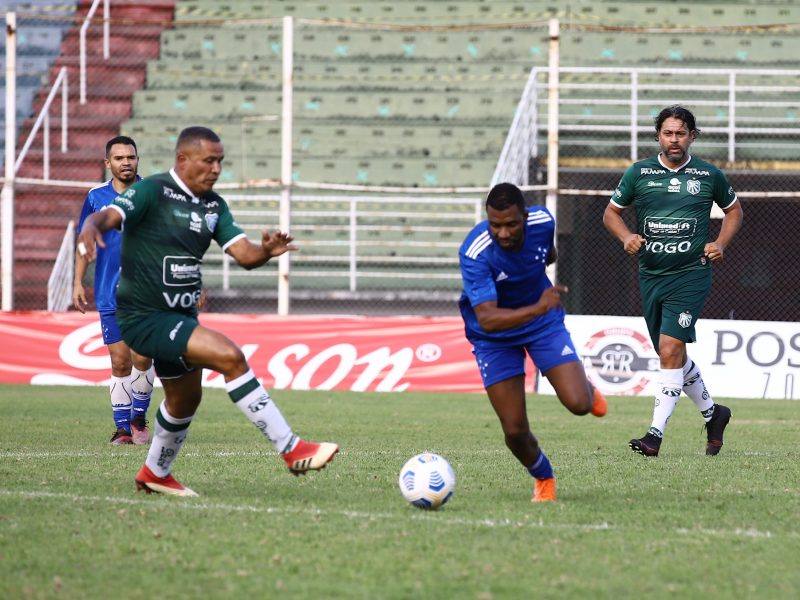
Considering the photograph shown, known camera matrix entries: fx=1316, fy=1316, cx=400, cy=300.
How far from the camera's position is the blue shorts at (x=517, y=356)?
23.0ft

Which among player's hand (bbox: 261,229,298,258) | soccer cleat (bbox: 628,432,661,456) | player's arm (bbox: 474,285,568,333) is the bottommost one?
soccer cleat (bbox: 628,432,661,456)

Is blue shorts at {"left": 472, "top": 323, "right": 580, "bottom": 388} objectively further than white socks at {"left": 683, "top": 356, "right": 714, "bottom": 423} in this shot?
No

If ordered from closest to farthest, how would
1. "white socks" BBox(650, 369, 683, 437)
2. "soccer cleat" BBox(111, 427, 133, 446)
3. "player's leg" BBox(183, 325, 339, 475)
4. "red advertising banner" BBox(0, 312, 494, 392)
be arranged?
"player's leg" BBox(183, 325, 339, 475)
"white socks" BBox(650, 369, 683, 437)
"soccer cleat" BBox(111, 427, 133, 446)
"red advertising banner" BBox(0, 312, 494, 392)

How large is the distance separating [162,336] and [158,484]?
34.2 inches

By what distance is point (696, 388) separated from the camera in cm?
983

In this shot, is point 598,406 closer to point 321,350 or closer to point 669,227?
point 669,227

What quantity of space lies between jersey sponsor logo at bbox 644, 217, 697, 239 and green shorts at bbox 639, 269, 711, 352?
29 cm

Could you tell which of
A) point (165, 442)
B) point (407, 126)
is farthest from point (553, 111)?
point (165, 442)

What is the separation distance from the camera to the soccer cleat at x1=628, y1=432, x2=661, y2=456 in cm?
912

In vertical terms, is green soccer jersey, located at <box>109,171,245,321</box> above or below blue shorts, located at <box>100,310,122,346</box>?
above

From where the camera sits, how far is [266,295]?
2145 centimetres

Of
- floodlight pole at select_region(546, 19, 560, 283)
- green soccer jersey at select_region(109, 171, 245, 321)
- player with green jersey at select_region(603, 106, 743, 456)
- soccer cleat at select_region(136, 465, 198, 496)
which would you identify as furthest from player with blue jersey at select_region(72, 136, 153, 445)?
floodlight pole at select_region(546, 19, 560, 283)

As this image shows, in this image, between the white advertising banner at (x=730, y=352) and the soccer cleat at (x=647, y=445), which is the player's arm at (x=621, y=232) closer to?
the soccer cleat at (x=647, y=445)

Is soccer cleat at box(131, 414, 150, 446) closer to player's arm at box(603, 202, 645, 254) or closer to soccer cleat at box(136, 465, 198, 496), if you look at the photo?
soccer cleat at box(136, 465, 198, 496)
